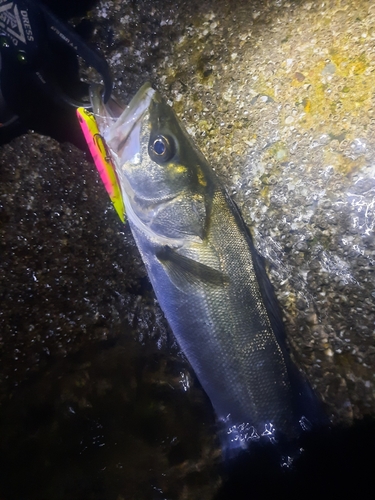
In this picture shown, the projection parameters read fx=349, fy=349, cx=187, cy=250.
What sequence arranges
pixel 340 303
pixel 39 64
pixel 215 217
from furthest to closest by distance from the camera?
pixel 340 303 → pixel 215 217 → pixel 39 64

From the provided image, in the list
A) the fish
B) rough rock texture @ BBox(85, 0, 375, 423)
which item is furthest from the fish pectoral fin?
rough rock texture @ BBox(85, 0, 375, 423)

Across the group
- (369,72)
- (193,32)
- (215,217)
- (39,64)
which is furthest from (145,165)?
(369,72)

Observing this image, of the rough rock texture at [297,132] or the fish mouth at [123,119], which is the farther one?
the rough rock texture at [297,132]

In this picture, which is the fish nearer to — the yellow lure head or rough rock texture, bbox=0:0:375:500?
the yellow lure head

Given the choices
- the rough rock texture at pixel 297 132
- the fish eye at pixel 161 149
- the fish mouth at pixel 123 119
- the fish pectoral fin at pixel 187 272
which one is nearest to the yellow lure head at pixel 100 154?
the fish mouth at pixel 123 119

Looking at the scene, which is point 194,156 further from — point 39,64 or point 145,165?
point 39,64

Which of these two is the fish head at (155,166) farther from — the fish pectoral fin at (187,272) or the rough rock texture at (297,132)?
the rough rock texture at (297,132)

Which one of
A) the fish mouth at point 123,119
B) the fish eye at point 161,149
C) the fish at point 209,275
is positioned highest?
the fish mouth at point 123,119

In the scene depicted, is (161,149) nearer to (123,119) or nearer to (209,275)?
(123,119)
